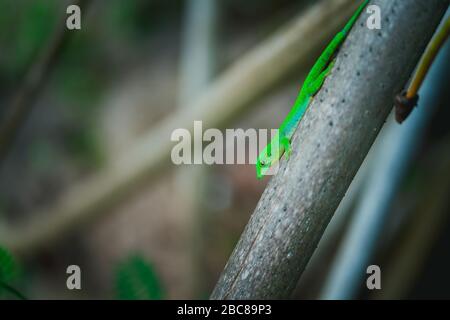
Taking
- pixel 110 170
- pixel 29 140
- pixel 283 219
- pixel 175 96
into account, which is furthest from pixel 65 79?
pixel 283 219

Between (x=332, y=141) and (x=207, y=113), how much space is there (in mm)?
1165

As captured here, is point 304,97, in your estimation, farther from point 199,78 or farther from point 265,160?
point 199,78

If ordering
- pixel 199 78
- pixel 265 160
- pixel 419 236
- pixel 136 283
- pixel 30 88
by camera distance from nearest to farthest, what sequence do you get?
pixel 136 283 → pixel 265 160 → pixel 30 88 → pixel 419 236 → pixel 199 78

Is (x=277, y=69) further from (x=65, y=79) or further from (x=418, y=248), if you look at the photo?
(x=65, y=79)

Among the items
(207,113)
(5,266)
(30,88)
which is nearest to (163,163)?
(207,113)

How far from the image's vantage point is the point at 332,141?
77 centimetres

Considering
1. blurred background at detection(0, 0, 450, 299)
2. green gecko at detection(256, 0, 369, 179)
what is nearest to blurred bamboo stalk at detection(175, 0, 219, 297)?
blurred background at detection(0, 0, 450, 299)

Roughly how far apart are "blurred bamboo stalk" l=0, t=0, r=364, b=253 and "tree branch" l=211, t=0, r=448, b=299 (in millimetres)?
500

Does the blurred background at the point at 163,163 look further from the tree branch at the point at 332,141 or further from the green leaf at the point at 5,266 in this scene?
the tree branch at the point at 332,141

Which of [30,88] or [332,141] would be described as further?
[30,88]

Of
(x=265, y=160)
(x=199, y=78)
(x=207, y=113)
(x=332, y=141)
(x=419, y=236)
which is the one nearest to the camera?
(x=332, y=141)

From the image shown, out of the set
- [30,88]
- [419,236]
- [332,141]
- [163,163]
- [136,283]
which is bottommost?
[419,236]

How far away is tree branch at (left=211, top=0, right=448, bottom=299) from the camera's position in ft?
2.49

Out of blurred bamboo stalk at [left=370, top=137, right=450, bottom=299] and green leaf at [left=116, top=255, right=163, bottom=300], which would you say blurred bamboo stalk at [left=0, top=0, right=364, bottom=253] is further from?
blurred bamboo stalk at [left=370, top=137, right=450, bottom=299]
